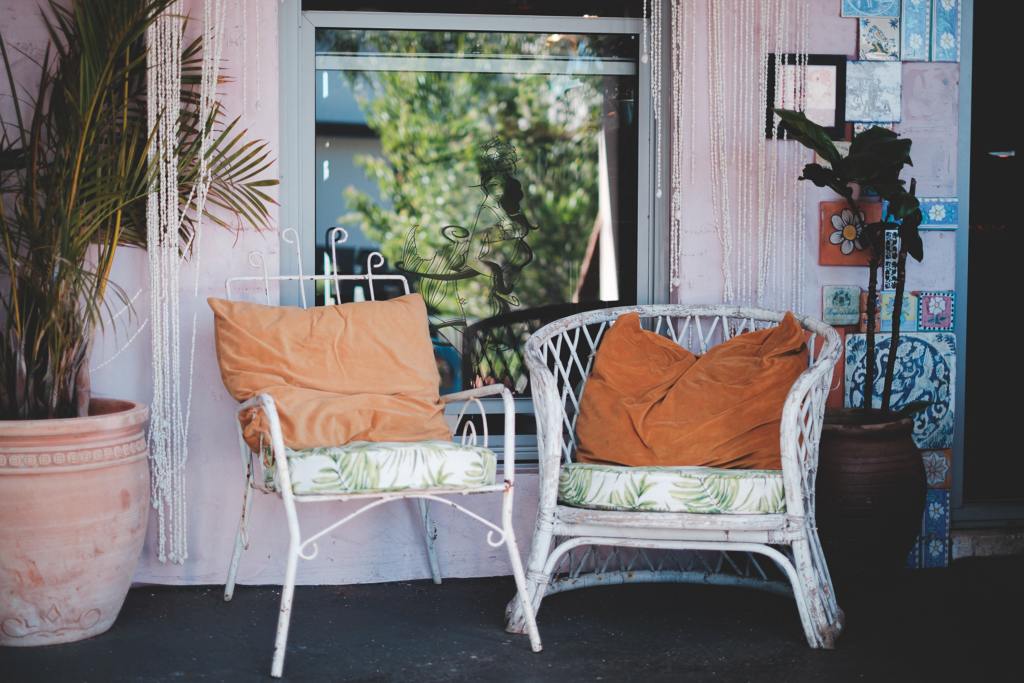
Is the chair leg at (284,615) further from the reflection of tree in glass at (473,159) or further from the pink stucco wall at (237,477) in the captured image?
the reflection of tree in glass at (473,159)

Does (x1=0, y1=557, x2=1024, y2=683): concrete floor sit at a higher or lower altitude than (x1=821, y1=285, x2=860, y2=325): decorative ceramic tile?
lower

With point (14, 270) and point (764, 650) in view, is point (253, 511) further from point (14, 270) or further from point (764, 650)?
point (764, 650)

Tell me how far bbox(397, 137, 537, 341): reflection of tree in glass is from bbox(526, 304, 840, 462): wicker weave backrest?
0.99 feet

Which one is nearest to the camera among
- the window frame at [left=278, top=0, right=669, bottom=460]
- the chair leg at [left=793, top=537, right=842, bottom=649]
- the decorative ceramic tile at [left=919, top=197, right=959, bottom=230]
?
the chair leg at [left=793, top=537, right=842, bottom=649]

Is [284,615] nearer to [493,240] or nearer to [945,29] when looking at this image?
[493,240]

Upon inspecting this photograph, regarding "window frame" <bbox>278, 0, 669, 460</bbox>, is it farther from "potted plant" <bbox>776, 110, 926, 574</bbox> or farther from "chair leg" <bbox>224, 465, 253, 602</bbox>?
"chair leg" <bbox>224, 465, 253, 602</bbox>

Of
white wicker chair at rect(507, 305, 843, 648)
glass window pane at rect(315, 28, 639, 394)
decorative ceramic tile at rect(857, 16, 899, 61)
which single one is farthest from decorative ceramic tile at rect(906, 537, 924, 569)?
decorative ceramic tile at rect(857, 16, 899, 61)

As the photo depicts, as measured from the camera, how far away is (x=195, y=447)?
12.0 feet

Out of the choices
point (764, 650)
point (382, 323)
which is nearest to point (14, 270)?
point (382, 323)

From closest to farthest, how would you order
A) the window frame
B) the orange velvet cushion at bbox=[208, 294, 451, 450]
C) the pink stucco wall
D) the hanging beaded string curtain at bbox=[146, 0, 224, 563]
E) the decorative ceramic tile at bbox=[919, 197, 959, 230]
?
1. the orange velvet cushion at bbox=[208, 294, 451, 450]
2. the hanging beaded string curtain at bbox=[146, 0, 224, 563]
3. the pink stucco wall
4. the window frame
5. the decorative ceramic tile at bbox=[919, 197, 959, 230]

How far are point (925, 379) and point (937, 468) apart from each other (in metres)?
0.33

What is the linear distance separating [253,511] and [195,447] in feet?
0.94

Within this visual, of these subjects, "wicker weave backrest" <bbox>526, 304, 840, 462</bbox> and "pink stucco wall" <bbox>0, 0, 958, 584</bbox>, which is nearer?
"wicker weave backrest" <bbox>526, 304, 840, 462</bbox>

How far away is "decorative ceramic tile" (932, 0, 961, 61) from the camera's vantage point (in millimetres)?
3953
